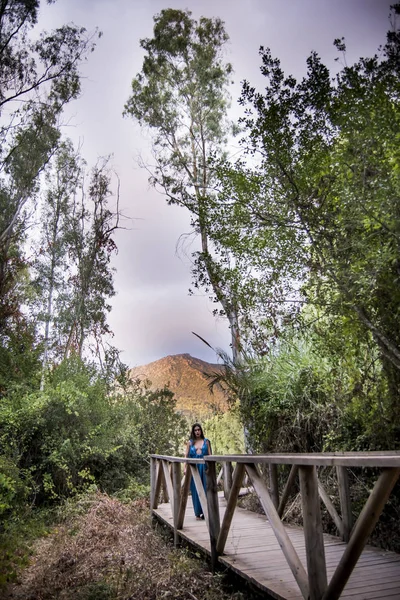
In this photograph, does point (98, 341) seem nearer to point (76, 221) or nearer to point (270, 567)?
point (76, 221)

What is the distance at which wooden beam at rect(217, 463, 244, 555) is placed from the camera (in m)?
3.99

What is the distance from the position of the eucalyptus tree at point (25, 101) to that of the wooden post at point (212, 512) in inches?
370

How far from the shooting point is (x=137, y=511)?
9.38 m

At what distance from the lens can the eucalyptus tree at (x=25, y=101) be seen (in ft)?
39.0

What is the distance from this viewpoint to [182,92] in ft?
52.4

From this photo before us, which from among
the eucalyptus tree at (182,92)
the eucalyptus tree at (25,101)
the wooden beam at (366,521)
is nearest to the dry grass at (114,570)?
the wooden beam at (366,521)

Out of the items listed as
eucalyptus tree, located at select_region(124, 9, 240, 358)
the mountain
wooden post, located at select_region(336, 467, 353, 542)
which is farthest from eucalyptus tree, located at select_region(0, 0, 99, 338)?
the mountain

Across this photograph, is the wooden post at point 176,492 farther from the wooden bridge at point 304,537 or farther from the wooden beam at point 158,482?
the wooden beam at point 158,482

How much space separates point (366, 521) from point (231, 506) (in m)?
2.21

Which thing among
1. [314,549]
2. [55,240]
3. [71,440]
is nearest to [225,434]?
[71,440]

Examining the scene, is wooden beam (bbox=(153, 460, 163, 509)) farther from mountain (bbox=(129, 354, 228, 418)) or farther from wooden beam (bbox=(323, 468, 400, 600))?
mountain (bbox=(129, 354, 228, 418))

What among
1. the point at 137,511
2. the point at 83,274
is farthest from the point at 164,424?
the point at 83,274

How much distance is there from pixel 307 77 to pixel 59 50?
36.1 ft

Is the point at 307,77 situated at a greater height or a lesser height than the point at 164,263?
lesser
